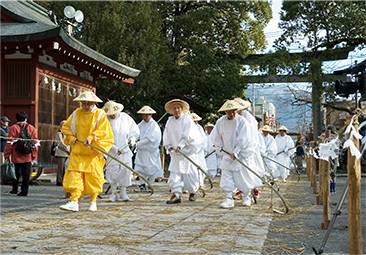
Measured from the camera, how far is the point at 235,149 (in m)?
9.95

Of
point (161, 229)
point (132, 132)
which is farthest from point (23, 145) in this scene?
point (161, 229)

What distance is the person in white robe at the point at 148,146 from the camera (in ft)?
40.4

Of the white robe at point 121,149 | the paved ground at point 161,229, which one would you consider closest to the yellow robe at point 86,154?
the paved ground at point 161,229

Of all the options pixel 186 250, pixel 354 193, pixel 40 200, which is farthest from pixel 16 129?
pixel 354 193

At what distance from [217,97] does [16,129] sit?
14.7 m

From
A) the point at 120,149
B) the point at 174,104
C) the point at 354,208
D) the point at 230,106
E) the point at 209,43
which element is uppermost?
the point at 209,43

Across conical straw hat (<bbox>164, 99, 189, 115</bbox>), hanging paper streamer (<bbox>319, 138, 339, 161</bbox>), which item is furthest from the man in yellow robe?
hanging paper streamer (<bbox>319, 138, 339, 161</bbox>)

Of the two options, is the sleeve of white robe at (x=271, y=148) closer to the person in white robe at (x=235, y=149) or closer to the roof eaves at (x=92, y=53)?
the roof eaves at (x=92, y=53)

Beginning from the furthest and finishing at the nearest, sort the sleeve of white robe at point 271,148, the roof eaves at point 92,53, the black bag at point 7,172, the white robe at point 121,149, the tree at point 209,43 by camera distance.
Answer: the tree at point 209,43 < the sleeve of white robe at point 271,148 < the roof eaves at point 92,53 < the black bag at point 7,172 < the white robe at point 121,149

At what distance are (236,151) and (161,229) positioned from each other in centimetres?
331

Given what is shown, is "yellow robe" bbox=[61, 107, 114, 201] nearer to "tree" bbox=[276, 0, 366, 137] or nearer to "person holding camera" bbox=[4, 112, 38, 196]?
"person holding camera" bbox=[4, 112, 38, 196]

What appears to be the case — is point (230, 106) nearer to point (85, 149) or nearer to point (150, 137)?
point (85, 149)

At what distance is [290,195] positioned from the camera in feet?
42.3

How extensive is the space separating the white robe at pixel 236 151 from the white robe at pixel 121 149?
1.83 m
